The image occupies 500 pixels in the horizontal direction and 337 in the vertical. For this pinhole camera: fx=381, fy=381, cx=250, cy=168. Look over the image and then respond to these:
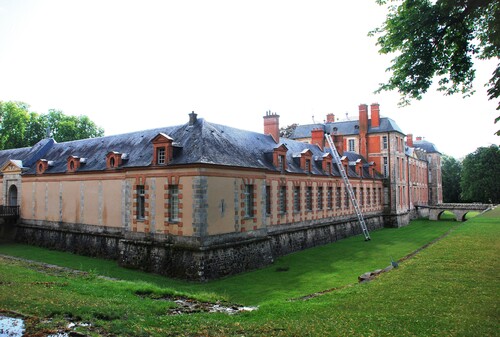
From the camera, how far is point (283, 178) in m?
26.5

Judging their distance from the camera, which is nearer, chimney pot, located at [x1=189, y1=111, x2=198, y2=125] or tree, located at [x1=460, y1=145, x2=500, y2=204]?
chimney pot, located at [x1=189, y1=111, x2=198, y2=125]

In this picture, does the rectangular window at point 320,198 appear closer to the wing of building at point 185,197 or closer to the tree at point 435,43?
the wing of building at point 185,197

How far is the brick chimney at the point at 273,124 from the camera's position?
29.4 meters

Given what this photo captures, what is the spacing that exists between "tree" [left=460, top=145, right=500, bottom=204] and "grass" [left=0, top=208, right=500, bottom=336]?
4927 cm

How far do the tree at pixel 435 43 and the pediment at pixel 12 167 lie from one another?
29.0 meters

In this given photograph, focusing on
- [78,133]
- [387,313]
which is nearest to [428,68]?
[387,313]

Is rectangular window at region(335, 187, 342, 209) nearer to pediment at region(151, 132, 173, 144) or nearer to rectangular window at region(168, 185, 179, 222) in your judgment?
rectangular window at region(168, 185, 179, 222)

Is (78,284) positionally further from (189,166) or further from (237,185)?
(237,185)

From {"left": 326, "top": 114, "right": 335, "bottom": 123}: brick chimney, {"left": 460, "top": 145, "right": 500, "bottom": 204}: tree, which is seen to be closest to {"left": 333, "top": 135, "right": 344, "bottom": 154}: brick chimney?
{"left": 326, "top": 114, "right": 335, "bottom": 123}: brick chimney

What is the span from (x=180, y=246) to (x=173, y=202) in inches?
91.2

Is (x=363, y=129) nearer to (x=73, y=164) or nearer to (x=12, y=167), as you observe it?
(x=73, y=164)

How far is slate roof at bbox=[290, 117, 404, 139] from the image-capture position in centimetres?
4506

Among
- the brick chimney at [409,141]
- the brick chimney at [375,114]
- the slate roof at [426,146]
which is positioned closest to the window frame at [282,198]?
the brick chimney at [375,114]

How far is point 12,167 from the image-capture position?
31062mm
